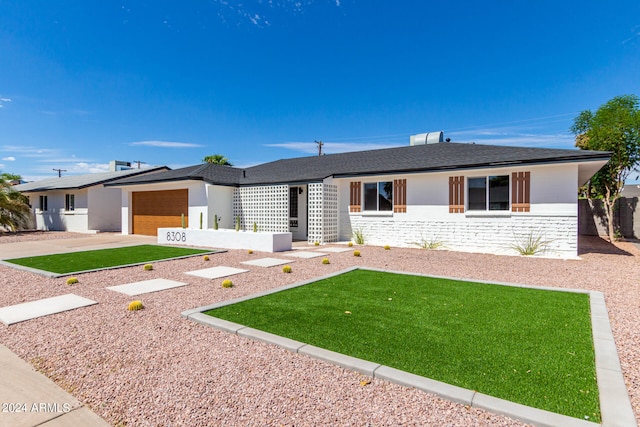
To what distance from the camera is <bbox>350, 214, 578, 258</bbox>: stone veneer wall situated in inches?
435

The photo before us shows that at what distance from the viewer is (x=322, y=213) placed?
48.7ft

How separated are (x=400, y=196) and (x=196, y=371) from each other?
12080 millimetres

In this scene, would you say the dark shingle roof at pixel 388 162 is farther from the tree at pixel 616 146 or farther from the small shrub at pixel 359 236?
the tree at pixel 616 146

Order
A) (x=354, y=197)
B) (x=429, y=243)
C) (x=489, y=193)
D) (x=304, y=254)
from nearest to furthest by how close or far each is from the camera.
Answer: (x=304, y=254) < (x=489, y=193) < (x=429, y=243) < (x=354, y=197)

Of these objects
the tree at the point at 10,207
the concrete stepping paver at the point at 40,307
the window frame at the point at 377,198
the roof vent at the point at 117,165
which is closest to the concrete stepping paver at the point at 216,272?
the concrete stepping paver at the point at 40,307

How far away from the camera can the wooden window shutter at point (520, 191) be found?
1148 cm

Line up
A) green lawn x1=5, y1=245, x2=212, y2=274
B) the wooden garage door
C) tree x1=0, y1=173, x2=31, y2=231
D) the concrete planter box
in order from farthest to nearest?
tree x1=0, y1=173, x2=31, y2=231
the wooden garage door
the concrete planter box
green lawn x1=5, y1=245, x2=212, y2=274

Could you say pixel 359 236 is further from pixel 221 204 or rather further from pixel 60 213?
pixel 60 213

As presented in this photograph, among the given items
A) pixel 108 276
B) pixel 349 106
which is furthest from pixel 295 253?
pixel 349 106

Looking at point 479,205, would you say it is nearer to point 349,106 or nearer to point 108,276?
point 108,276

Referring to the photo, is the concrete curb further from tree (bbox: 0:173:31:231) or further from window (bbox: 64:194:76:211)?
window (bbox: 64:194:76:211)

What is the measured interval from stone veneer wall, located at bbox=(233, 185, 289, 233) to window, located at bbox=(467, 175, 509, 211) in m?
8.38

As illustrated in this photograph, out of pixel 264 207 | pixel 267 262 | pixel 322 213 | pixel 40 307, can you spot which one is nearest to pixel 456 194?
pixel 322 213

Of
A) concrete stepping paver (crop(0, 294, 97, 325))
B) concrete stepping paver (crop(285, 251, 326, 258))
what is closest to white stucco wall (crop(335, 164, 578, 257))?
concrete stepping paver (crop(285, 251, 326, 258))
